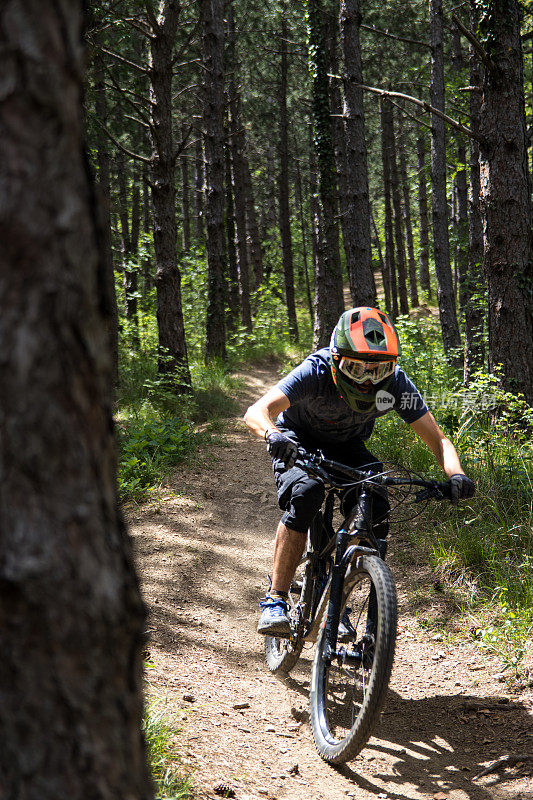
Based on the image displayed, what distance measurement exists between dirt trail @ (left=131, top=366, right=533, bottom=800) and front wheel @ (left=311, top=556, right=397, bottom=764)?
18 centimetres

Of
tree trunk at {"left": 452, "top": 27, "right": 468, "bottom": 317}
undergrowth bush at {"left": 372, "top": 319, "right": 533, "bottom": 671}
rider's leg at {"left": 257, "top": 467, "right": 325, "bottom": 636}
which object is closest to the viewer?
rider's leg at {"left": 257, "top": 467, "right": 325, "bottom": 636}

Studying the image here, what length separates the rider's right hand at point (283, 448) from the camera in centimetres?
336

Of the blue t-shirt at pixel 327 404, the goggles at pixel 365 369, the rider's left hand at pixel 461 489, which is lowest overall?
the rider's left hand at pixel 461 489

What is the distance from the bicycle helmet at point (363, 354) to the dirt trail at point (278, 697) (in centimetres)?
189

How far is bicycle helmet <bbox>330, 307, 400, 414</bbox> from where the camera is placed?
3516 mm

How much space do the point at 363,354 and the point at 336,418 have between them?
2.17 feet

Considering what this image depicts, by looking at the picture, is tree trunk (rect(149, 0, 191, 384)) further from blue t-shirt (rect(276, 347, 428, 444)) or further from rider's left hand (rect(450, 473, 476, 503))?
rider's left hand (rect(450, 473, 476, 503))

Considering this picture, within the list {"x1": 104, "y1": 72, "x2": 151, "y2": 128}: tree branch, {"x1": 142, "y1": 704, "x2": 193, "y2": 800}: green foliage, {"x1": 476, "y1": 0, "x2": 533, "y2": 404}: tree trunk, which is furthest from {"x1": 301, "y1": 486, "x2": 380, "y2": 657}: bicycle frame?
{"x1": 104, "y1": 72, "x2": 151, "y2": 128}: tree branch

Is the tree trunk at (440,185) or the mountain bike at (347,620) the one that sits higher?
the tree trunk at (440,185)

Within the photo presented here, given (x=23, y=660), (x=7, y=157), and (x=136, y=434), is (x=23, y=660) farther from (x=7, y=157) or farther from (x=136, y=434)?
(x=136, y=434)

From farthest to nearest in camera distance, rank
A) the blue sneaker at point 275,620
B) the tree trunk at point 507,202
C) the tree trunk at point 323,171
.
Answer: the tree trunk at point 323,171 < the tree trunk at point 507,202 < the blue sneaker at point 275,620

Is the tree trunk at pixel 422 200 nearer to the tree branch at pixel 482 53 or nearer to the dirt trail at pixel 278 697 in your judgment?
the tree branch at pixel 482 53

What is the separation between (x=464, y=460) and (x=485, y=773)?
2.96 metres

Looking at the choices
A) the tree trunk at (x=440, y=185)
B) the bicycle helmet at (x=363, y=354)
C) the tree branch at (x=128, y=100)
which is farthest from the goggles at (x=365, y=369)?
the tree trunk at (x=440, y=185)
